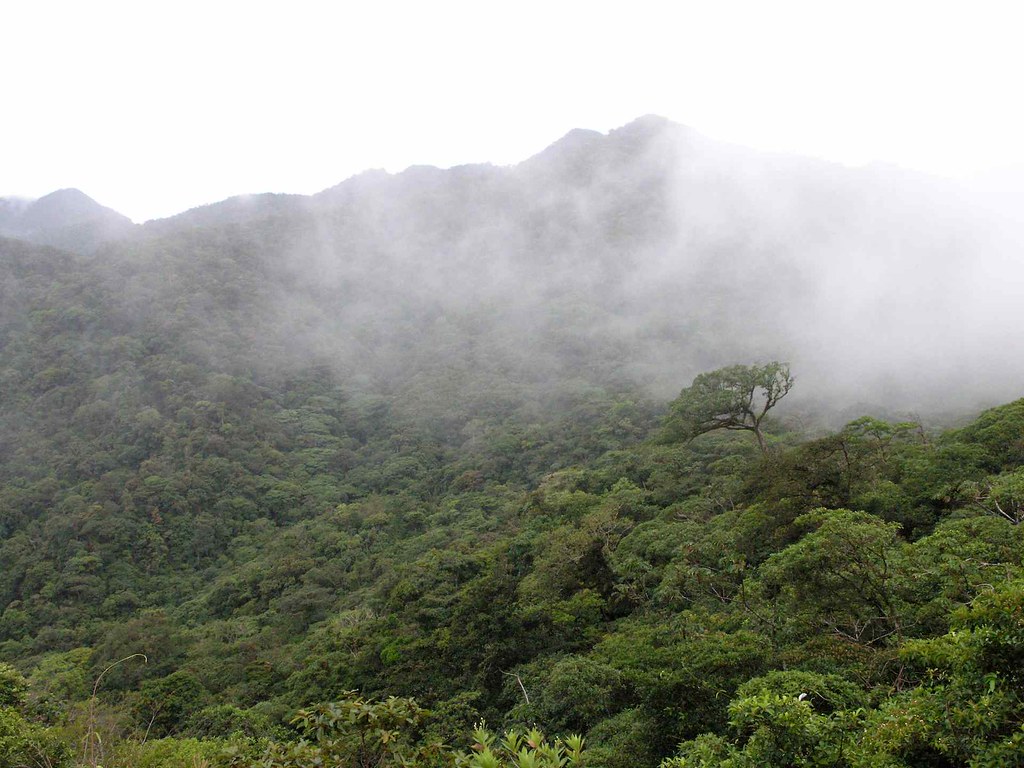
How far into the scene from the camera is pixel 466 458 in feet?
158

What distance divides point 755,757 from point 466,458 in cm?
4378

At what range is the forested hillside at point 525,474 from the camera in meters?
8.56

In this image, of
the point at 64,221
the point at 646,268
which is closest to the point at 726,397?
the point at 646,268

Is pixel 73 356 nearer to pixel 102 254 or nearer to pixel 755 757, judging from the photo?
pixel 102 254

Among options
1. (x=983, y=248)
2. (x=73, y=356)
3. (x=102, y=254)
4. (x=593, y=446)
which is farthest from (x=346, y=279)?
(x=983, y=248)

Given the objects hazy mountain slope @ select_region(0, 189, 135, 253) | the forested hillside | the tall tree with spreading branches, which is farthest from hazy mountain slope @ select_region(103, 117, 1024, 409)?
the tall tree with spreading branches

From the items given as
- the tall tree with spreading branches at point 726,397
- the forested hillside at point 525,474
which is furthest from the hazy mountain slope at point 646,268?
the tall tree with spreading branches at point 726,397

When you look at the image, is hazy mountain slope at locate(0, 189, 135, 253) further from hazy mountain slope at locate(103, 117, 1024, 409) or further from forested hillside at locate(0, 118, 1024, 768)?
hazy mountain slope at locate(103, 117, 1024, 409)

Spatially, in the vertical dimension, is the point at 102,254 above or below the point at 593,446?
above

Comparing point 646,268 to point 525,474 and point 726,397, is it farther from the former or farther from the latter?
point 726,397

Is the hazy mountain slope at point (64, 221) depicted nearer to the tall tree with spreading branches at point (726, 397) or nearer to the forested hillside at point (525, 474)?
the forested hillside at point (525, 474)

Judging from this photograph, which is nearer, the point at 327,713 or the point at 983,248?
the point at 327,713

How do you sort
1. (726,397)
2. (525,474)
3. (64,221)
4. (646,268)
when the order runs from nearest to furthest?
(726,397) → (525,474) → (646,268) → (64,221)

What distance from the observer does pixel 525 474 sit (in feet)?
142
